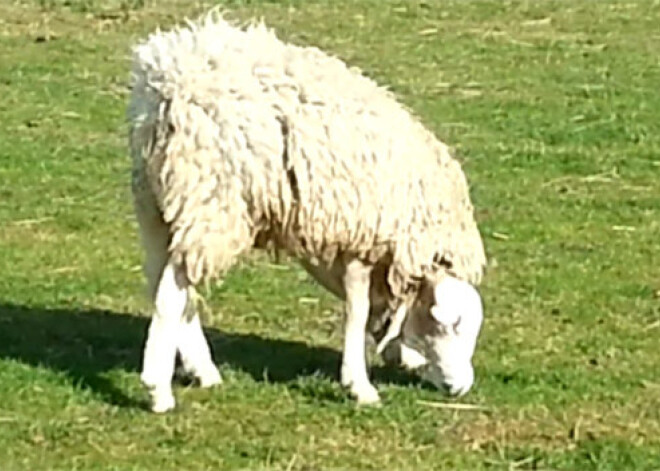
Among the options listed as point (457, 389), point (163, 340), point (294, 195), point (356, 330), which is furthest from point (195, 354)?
point (457, 389)

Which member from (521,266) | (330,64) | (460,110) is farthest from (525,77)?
(330,64)

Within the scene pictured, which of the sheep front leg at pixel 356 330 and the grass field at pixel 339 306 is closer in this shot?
the grass field at pixel 339 306

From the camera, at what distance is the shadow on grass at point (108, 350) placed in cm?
782

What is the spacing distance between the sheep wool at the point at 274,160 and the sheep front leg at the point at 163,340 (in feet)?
0.29

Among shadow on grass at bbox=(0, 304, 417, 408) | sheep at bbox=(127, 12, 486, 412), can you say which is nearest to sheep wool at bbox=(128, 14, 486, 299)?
sheep at bbox=(127, 12, 486, 412)

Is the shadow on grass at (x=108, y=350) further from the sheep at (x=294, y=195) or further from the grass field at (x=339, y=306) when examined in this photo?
the sheep at (x=294, y=195)

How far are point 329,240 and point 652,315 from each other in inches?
77.4

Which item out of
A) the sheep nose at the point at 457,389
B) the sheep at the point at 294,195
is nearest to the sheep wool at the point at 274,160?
the sheep at the point at 294,195

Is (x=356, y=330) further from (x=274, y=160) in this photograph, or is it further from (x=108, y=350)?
(x=108, y=350)

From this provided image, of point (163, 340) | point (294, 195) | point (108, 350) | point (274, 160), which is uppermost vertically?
point (274, 160)

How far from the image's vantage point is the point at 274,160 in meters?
7.13

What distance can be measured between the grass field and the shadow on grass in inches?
0.6

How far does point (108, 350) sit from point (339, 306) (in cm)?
114

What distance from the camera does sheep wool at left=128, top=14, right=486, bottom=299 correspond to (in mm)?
7125
